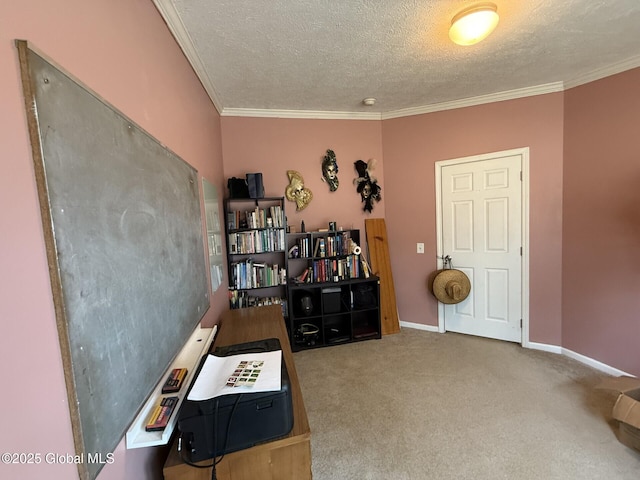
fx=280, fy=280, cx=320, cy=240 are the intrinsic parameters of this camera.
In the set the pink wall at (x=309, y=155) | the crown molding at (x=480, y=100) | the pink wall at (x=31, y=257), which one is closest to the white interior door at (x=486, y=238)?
the crown molding at (x=480, y=100)

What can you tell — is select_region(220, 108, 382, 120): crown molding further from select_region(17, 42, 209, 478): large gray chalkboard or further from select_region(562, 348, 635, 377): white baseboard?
select_region(562, 348, 635, 377): white baseboard

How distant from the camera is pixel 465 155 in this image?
3006 millimetres

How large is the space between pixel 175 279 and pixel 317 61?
1868 mm

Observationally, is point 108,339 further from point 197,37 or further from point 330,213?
point 330,213

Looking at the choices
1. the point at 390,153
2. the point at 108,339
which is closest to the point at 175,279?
the point at 108,339

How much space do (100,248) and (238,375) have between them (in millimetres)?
661

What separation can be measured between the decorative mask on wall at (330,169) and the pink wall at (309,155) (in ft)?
0.17

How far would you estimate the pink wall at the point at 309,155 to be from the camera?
308 cm

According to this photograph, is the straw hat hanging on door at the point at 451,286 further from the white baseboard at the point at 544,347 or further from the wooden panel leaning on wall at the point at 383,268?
the white baseboard at the point at 544,347

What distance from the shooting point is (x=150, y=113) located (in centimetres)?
120

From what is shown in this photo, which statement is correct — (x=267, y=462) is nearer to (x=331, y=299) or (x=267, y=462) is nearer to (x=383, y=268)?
(x=331, y=299)

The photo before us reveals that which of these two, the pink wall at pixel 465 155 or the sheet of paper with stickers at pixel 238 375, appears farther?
the pink wall at pixel 465 155

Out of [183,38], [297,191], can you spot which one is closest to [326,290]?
[297,191]

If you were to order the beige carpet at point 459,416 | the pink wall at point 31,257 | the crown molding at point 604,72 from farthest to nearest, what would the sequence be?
the crown molding at point 604,72, the beige carpet at point 459,416, the pink wall at point 31,257
